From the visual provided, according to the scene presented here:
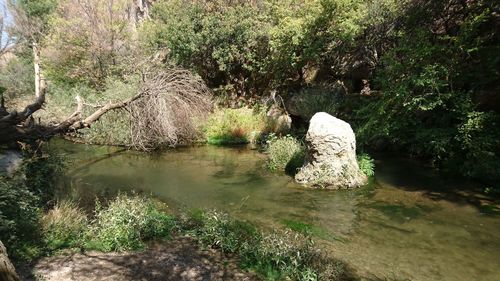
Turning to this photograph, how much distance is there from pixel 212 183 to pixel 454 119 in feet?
25.5

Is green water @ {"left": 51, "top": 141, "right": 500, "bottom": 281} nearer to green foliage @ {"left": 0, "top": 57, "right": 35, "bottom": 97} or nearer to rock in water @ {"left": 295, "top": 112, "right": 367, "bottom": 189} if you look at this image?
rock in water @ {"left": 295, "top": 112, "right": 367, "bottom": 189}

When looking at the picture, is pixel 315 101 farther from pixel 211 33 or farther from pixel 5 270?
pixel 5 270

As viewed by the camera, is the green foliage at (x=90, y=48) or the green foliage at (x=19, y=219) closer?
the green foliage at (x=19, y=219)

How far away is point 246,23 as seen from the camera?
19391 millimetres

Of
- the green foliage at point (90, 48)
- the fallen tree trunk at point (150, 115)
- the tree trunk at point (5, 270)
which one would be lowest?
the tree trunk at point (5, 270)

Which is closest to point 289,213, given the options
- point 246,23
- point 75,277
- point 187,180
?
point 187,180

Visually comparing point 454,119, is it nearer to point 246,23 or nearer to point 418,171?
point 418,171

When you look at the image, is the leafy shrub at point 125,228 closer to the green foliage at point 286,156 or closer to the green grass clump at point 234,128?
the green foliage at point 286,156

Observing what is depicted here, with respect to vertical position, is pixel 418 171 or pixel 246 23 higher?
pixel 246 23

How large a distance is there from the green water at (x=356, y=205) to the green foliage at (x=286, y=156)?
55cm

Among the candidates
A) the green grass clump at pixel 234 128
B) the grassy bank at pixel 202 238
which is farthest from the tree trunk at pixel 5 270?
the green grass clump at pixel 234 128

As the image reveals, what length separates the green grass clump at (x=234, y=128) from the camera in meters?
18.3

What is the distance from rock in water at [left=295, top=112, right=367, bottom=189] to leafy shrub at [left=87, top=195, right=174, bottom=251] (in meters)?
5.20

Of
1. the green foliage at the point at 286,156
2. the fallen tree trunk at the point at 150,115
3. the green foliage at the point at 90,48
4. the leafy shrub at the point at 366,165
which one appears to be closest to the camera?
the fallen tree trunk at the point at 150,115
